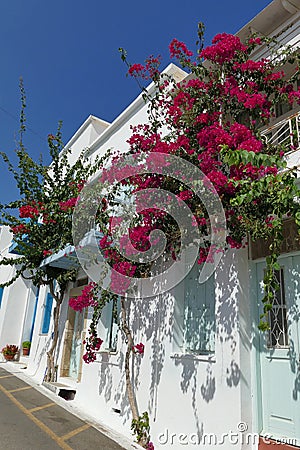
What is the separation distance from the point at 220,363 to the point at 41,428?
12.5 feet

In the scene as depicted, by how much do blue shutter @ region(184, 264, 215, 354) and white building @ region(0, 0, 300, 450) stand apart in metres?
0.02

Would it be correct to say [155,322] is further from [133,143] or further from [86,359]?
[133,143]

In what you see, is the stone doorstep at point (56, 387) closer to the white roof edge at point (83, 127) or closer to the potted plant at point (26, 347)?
the potted plant at point (26, 347)

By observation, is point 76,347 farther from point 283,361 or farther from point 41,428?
point 283,361

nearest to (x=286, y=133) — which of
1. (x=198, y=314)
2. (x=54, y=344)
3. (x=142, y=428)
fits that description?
(x=198, y=314)

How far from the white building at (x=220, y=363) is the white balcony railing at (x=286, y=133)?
5 cm

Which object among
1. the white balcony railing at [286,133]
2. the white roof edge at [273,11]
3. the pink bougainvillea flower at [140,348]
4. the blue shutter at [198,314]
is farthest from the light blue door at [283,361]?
the white roof edge at [273,11]

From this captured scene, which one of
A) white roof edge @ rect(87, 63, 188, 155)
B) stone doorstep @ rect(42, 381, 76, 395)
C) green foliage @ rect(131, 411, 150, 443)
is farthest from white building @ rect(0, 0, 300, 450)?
white roof edge @ rect(87, 63, 188, 155)

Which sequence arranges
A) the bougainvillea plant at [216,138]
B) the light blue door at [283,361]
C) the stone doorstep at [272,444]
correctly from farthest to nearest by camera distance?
the bougainvillea plant at [216,138] < the light blue door at [283,361] < the stone doorstep at [272,444]

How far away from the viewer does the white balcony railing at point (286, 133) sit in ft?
19.1

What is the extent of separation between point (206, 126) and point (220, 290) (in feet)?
9.48

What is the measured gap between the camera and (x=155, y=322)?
733cm

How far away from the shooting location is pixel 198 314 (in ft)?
21.7

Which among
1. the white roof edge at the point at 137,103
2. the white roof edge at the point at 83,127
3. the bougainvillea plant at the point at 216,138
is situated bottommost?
the bougainvillea plant at the point at 216,138
